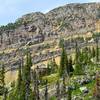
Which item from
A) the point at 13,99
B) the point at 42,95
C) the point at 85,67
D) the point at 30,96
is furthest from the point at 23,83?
the point at 85,67

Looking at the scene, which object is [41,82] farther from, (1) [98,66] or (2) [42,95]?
(1) [98,66]

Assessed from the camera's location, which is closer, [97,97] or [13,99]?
[97,97]

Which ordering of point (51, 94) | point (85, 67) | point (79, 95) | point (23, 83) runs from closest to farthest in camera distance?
point (23, 83) → point (79, 95) → point (51, 94) → point (85, 67)

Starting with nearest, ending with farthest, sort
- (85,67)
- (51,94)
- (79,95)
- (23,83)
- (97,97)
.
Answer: (97,97) < (23,83) < (79,95) < (51,94) < (85,67)

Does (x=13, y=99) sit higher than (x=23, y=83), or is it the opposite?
(x=23, y=83)

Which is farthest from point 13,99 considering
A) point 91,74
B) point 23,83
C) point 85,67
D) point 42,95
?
point 85,67

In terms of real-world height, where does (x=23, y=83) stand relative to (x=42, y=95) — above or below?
above

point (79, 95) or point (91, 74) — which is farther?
point (91, 74)

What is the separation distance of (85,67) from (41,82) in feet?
90.0

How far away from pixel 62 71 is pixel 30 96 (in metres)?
45.9

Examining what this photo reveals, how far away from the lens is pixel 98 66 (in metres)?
192

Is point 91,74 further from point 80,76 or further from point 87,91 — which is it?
point 87,91

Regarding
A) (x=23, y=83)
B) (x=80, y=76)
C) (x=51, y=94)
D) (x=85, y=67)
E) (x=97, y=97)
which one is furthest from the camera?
(x=85, y=67)

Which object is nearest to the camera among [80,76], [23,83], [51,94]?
[23,83]
